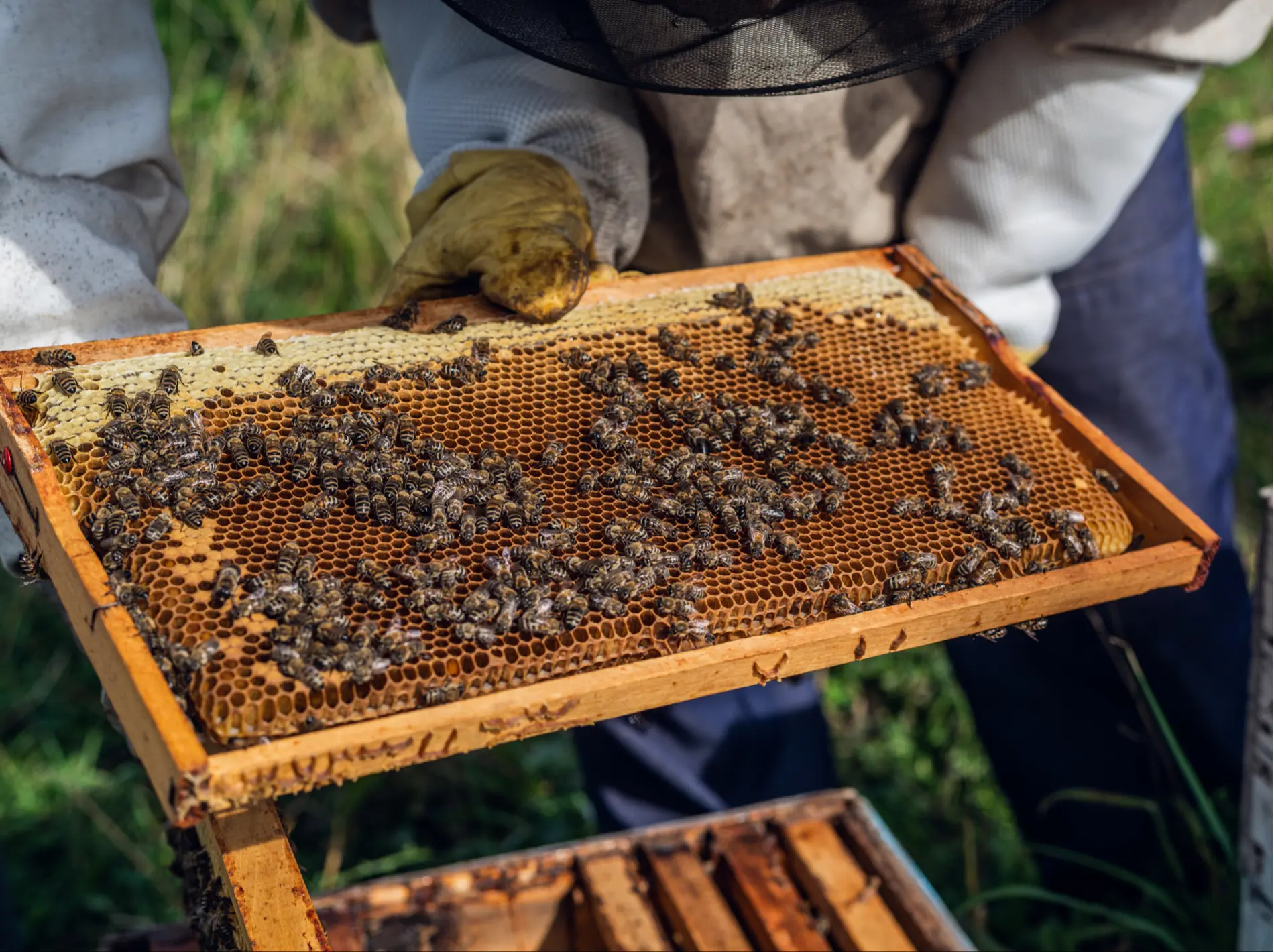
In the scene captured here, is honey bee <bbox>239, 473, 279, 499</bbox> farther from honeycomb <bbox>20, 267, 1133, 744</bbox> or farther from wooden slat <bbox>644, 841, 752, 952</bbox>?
wooden slat <bbox>644, 841, 752, 952</bbox>

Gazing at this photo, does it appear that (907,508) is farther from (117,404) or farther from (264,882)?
(117,404)

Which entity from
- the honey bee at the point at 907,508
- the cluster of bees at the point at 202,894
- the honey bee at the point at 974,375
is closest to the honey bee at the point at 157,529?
the cluster of bees at the point at 202,894

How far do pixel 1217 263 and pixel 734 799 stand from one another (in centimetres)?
524

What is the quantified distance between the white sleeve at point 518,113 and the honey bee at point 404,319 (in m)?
0.71

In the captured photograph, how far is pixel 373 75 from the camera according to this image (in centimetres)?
696

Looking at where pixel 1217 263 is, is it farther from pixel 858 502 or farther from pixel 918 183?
pixel 858 502

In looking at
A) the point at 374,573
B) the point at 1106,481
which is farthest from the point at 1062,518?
the point at 374,573

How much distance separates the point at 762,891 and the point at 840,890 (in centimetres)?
24

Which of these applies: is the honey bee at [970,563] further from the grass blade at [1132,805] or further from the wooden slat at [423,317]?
the grass blade at [1132,805]

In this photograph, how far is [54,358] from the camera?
2.52 metres

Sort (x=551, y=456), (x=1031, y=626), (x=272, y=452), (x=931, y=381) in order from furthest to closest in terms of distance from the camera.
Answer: (x=931, y=381) < (x=1031, y=626) < (x=551, y=456) < (x=272, y=452)

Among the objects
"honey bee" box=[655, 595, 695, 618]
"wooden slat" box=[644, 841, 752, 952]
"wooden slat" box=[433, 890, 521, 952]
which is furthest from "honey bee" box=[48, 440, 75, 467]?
"wooden slat" box=[644, 841, 752, 952]

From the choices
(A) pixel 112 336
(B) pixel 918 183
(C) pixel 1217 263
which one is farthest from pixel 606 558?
(C) pixel 1217 263

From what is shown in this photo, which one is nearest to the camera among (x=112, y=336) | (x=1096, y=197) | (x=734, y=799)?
(x=112, y=336)
